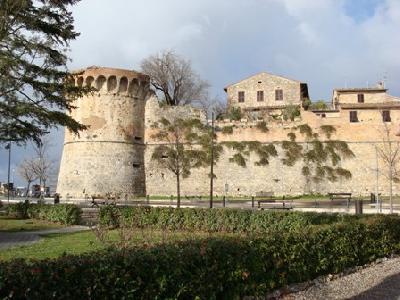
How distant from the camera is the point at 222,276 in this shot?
6.46m

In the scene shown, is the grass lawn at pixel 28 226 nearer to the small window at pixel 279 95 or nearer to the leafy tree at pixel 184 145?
the leafy tree at pixel 184 145

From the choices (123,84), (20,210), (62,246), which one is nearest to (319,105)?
(123,84)

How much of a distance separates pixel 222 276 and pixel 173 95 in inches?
1995

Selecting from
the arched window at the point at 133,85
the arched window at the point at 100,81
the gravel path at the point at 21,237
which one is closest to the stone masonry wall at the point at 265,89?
the arched window at the point at 133,85

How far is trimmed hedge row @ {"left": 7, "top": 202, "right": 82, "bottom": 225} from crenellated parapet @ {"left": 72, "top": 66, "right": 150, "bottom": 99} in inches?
707

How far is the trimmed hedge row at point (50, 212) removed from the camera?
71.2ft

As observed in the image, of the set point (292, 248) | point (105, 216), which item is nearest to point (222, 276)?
point (292, 248)

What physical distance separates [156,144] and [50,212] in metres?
22.1

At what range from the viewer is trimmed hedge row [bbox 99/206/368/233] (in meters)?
14.8

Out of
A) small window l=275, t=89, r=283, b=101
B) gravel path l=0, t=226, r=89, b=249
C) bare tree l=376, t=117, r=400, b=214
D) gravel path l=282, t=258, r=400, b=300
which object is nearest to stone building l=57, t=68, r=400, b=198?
bare tree l=376, t=117, r=400, b=214

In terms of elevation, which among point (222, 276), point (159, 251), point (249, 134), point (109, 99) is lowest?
point (222, 276)

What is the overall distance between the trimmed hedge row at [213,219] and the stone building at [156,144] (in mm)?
23213

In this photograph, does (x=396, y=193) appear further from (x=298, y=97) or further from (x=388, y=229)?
(x=388, y=229)

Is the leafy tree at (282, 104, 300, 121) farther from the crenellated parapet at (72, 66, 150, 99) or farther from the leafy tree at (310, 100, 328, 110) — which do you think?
the crenellated parapet at (72, 66, 150, 99)
